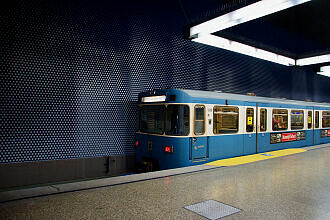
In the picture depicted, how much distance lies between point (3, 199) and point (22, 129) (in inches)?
111

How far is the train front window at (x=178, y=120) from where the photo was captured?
6.23 m

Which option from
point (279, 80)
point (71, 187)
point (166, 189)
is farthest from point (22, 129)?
point (279, 80)

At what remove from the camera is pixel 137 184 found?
472cm

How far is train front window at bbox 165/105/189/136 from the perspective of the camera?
6230 millimetres

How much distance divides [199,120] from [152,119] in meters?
1.33

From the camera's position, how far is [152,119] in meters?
6.96

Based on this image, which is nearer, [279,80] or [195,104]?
[195,104]

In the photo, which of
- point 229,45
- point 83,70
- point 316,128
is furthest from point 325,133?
point 83,70

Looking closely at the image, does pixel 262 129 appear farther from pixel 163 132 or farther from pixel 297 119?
pixel 163 132

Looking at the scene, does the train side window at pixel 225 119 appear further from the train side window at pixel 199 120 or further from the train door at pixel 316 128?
the train door at pixel 316 128

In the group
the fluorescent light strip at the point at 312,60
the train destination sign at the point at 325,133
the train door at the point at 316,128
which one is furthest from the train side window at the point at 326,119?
the fluorescent light strip at the point at 312,60

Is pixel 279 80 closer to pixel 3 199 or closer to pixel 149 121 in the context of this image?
pixel 149 121

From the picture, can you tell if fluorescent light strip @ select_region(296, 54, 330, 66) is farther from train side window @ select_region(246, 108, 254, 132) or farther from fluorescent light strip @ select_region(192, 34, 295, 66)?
train side window @ select_region(246, 108, 254, 132)

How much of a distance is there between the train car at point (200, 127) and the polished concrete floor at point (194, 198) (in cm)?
92
